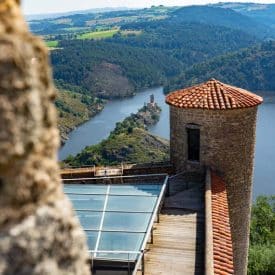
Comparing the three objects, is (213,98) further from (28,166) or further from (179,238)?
(28,166)

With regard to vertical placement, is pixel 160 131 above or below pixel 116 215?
below

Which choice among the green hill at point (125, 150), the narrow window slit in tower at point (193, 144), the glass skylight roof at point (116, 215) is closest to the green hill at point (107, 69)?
the green hill at point (125, 150)

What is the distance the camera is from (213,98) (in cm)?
1318

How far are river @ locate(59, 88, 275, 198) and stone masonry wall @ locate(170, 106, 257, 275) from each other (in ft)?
194

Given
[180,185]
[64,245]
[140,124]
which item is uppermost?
[64,245]

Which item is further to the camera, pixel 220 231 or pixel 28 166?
pixel 220 231

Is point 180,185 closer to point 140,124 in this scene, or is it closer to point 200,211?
point 200,211

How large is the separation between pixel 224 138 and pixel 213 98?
46.2 inches

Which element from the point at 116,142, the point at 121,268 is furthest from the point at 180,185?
the point at 116,142

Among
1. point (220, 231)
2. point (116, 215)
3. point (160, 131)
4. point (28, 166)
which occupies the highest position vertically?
point (28, 166)

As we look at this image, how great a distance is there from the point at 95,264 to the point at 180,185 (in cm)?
504

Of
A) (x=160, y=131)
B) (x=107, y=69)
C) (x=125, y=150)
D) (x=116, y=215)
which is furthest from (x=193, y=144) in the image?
(x=107, y=69)

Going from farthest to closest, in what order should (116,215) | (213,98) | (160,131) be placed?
1. (160,131)
2. (213,98)
3. (116,215)

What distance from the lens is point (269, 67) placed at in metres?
159
